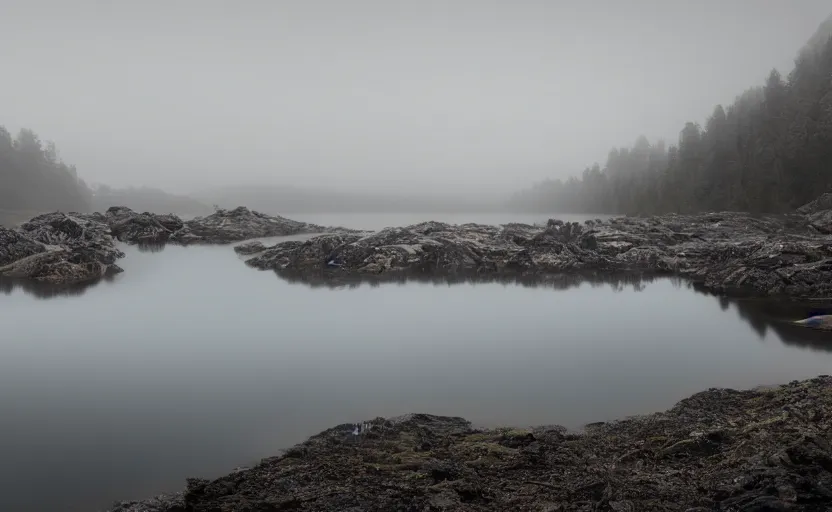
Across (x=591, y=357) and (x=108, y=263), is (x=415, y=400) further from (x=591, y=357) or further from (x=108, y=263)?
(x=108, y=263)

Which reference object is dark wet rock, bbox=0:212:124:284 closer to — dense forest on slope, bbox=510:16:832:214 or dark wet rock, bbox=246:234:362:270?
dark wet rock, bbox=246:234:362:270

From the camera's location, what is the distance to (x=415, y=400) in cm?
1001

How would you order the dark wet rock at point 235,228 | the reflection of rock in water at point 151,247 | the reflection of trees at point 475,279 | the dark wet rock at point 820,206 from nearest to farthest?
the reflection of trees at point 475,279 < the reflection of rock in water at point 151,247 < the dark wet rock at point 235,228 < the dark wet rock at point 820,206

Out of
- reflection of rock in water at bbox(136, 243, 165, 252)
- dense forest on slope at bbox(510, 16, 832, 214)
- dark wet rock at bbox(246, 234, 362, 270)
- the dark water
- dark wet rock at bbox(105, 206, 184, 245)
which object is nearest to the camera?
the dark water

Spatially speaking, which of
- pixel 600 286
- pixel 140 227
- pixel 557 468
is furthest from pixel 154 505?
→ pixel 140 227

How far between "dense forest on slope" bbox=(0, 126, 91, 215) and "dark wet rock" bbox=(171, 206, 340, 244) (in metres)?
58.7

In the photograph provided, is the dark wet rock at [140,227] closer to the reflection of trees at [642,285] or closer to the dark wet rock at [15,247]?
the dark wet rock at [15,247]

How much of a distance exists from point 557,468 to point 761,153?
83.2m

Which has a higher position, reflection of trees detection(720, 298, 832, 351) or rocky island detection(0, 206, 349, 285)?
rocky island detection(0, 206, 349, 285)

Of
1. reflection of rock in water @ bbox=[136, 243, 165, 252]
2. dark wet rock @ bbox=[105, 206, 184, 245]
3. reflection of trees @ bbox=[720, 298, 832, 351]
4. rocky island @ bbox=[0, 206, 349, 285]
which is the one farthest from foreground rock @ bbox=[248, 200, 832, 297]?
dark wet rock @ bbox=[105, 206, 184, 245]

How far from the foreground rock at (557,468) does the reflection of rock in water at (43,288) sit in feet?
62.9

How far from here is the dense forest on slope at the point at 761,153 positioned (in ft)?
203

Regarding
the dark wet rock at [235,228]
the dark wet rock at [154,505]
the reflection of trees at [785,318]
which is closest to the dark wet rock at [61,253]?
the dark wet rock at [235,228]

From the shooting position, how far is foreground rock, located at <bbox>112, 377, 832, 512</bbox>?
570 cm
